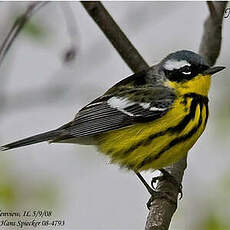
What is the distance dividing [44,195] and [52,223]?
269 millimetres

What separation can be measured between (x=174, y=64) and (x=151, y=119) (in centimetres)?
36

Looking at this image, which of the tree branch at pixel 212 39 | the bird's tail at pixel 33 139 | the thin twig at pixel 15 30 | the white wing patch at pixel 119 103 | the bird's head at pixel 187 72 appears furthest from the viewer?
the tree branch at pixel 212 39

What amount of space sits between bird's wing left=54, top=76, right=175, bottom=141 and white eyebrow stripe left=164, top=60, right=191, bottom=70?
0.13m

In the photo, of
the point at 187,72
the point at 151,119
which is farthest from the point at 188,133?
the point at 187,72

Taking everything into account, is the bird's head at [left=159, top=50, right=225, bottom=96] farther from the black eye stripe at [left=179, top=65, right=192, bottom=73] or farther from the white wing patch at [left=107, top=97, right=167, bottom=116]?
the white wing patch at [left=107, top=97, right=167, bottom=116]

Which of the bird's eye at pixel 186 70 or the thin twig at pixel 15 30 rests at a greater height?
the thin twig at pixel 15 30

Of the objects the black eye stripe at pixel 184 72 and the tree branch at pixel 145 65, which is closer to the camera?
the tree branch at pixel 145 65

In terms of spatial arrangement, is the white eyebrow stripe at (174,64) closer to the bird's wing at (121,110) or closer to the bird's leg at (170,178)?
the bird's wing at (121,110)

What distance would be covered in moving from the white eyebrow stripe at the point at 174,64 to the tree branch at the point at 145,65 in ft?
0.77

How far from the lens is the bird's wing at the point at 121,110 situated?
159 inches

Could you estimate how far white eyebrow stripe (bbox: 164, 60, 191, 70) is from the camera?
399cm

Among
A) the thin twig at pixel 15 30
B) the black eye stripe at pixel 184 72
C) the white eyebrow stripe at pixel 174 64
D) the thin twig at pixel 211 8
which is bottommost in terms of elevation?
the black eye stripe at pixel 184 72

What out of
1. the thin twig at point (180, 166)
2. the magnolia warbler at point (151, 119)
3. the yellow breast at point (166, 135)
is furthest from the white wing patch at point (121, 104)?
the thin twig at point (180, 166)

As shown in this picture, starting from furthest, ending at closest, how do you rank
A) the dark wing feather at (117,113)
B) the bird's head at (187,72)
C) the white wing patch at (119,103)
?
1. the white wing patch at (119,103)
2. the dark wing feather at (117,113)
3. the bird's head at (187,72)
